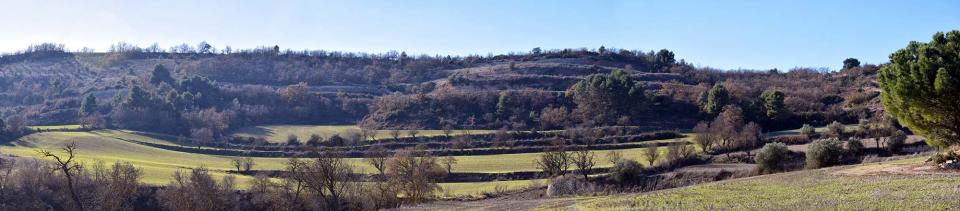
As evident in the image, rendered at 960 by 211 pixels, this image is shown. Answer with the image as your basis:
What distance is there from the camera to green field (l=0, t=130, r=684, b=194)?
69062mm

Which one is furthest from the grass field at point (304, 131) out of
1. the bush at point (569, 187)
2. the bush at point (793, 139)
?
the bush at point (569, 187)

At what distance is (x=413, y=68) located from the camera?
17000 cm

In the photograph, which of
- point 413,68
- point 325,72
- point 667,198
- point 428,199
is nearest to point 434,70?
point 413,68

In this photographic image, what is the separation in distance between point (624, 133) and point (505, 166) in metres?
25.7

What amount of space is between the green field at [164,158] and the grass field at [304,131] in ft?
42.7

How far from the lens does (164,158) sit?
276 feet

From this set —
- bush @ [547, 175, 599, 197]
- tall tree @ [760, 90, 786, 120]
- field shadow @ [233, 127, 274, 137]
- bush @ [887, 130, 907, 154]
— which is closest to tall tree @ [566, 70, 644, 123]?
tall tree @ [760, 90, 786, 120]

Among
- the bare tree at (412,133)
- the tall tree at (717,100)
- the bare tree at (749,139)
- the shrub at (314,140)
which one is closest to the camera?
the bare tree at (749,139)

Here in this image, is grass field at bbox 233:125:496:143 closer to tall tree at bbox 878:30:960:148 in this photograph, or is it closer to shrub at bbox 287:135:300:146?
shrub at bbox 287:135:300:146

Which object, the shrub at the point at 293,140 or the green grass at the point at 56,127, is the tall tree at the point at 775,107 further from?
the green grass at the point at 56,127

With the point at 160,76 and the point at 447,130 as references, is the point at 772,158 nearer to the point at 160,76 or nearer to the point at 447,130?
the point at 447,130

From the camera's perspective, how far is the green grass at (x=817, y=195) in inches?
956

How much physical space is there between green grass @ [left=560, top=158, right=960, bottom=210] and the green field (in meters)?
28.3

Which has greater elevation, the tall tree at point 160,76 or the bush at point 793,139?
the tall tree at point 160,76
